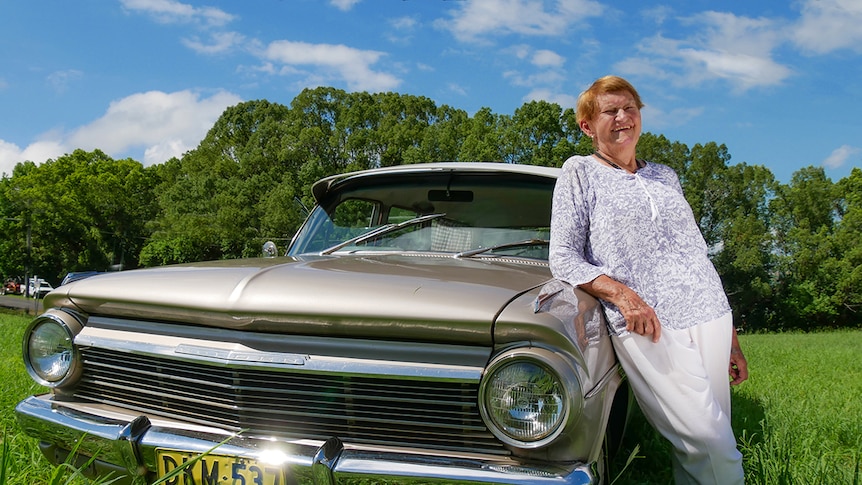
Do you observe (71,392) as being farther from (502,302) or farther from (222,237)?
(222,237)

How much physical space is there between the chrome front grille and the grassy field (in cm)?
44

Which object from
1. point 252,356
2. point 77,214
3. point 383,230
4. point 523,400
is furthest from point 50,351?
point 77,214

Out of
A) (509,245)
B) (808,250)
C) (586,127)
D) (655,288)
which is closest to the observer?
(655,288)

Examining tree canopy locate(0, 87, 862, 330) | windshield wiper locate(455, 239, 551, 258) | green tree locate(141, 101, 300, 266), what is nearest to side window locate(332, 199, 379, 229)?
windshield wiper locate(455, 239, 551, 258)

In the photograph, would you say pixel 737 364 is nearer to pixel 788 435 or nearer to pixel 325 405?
pixel 788 435

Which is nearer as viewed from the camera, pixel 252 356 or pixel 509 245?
pixel 252 356

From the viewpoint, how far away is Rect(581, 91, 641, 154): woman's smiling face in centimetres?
245

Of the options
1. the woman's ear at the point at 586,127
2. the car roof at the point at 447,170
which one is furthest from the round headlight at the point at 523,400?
the car roof at the point at 447,170

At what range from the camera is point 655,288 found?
2.20 meters

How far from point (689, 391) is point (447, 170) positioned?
154 cm

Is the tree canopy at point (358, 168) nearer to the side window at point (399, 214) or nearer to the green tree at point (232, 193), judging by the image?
the green tree at point (232, 193)

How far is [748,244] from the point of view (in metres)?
37.7

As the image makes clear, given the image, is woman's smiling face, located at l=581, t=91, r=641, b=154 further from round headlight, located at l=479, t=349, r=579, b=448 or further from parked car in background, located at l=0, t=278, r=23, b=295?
parked car in background, located at l=0, t=278, r=23, b=295

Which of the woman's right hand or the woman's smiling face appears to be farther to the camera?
the woman's smiling face
